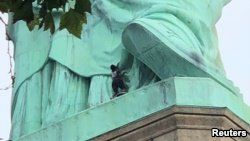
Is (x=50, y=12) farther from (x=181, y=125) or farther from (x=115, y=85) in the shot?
(x=115, y=85)

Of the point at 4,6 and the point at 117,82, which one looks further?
the point at 117,82

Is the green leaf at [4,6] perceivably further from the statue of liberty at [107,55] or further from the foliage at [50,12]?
the statue of liberty at [107,55]

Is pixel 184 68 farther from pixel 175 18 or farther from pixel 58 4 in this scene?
pixel 58 4

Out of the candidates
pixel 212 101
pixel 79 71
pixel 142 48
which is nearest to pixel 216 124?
pixel 212 101

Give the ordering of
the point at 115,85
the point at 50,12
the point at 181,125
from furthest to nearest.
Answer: the point at 115,85 → the point at 181,125 → the point at 50,12

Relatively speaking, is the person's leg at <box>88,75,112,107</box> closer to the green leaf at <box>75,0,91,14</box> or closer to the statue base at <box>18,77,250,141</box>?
the statue base at <box>18,77,250,141</box>

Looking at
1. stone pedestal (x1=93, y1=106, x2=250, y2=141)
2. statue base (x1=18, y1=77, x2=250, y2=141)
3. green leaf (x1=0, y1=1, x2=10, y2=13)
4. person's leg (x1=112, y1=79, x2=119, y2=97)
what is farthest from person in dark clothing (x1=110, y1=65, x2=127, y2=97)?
green leaf (x1=0, y1=1, x2=10, y2=13)

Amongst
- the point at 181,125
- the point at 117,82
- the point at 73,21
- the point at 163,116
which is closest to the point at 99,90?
the point at 117,82
